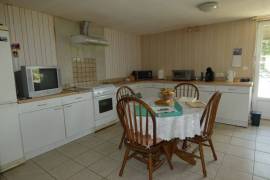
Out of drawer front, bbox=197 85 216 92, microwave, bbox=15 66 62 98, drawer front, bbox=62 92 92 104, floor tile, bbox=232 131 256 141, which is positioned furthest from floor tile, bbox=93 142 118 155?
drawer front, bbox=197 85 216 92

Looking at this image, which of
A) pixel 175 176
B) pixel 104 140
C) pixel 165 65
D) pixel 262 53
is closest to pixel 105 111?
pixel 104 140

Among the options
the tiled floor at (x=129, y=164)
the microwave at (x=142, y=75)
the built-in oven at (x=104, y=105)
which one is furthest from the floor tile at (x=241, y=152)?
the microwave at (x=142, y=75)

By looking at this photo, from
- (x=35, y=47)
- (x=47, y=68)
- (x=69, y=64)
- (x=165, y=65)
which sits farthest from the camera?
(x=165, y=65)

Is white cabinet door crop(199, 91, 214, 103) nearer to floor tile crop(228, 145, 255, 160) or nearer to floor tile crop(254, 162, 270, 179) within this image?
floor tile crop(228, 145, 255, 160)

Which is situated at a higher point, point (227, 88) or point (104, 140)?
point (227, 88)

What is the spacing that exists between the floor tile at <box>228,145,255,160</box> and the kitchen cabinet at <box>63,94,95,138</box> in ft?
7.81

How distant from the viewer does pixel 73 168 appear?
212 cm

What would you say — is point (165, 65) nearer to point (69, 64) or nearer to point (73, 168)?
point (69, 64)

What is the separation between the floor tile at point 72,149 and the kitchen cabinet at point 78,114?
0.19 metres

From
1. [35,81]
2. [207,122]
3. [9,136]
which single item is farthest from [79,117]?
[207,122]

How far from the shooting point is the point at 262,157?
2.23 meters

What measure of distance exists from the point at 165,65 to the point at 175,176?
3339 mm

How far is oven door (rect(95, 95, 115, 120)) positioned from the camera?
128 inches

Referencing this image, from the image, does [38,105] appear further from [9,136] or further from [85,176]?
[85,176]
